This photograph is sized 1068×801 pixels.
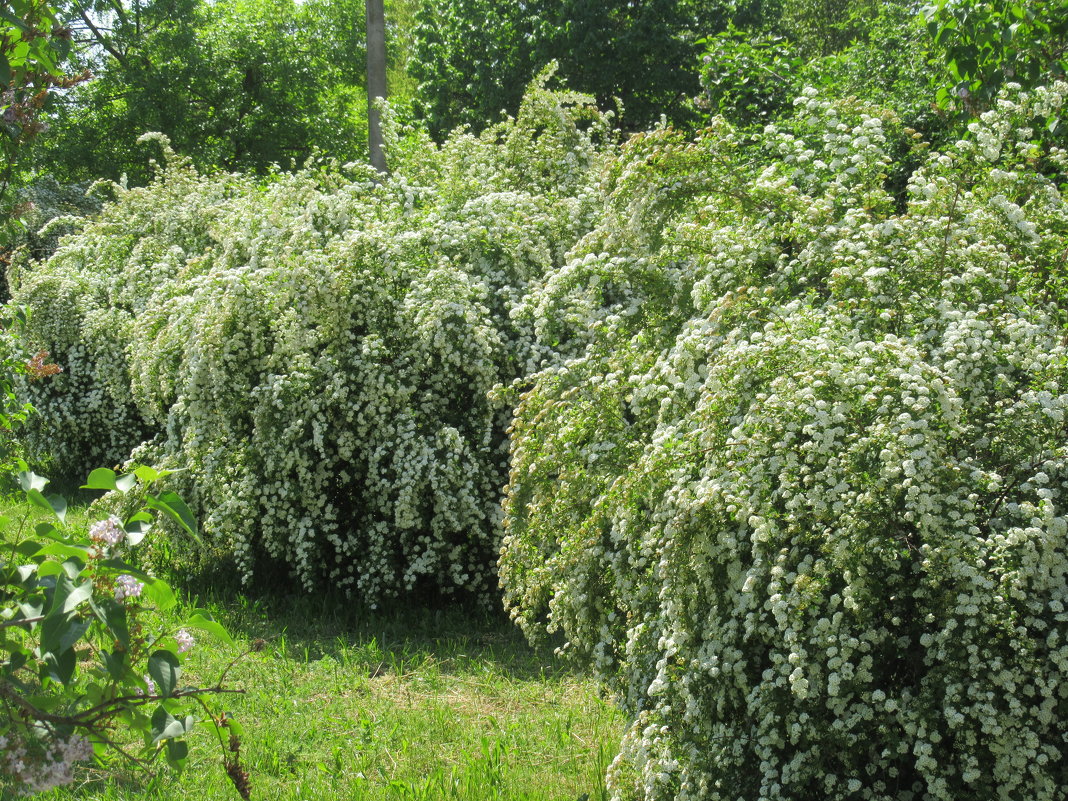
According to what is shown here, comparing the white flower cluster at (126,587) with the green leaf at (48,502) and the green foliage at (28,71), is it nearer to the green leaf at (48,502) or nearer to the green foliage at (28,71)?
the green leaf at (48,502)

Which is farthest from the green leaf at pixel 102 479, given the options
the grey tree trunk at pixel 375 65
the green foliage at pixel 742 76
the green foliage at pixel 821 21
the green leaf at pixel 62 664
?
the green foliage at pixel 821 21

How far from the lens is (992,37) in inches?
193

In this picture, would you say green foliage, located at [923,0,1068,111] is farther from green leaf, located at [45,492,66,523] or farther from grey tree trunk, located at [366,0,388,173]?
grey tree trunk, located at [366,0,388,173]

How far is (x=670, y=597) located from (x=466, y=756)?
4.36 feet

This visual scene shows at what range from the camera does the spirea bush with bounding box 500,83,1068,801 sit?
8.45 feet

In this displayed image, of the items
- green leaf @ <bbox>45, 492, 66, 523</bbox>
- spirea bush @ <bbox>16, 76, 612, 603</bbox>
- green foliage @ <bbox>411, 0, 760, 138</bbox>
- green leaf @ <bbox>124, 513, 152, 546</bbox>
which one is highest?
green foliage @ <bbox>411, 0, 760, 138</bbox>

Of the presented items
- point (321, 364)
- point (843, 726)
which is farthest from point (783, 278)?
point (321, 364)

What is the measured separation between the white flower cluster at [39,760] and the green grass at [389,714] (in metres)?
1.99

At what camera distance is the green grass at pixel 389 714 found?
3723 mm

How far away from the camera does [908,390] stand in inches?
109

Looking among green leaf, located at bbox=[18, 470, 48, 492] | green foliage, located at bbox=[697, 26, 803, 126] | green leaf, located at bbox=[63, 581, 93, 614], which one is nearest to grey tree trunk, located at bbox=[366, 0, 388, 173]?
green foliage, located at bbox=[697, 26, 803, 126]

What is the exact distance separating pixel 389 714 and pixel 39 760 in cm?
285

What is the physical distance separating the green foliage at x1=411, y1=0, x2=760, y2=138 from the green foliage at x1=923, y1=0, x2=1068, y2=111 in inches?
467

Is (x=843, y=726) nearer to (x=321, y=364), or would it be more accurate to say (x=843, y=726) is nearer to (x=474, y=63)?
(x=321, y=364)
